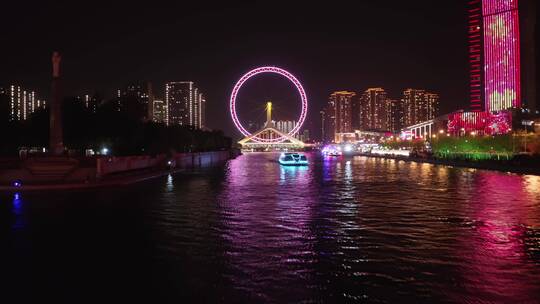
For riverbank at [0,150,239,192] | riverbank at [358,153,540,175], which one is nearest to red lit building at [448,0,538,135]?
riverbank at [358,153,540,175]

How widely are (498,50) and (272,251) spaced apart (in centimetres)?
19599

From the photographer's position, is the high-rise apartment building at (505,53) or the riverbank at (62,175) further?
the high-rise apartment building at (505,53)

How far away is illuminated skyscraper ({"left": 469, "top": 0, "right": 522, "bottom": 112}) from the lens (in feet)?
598

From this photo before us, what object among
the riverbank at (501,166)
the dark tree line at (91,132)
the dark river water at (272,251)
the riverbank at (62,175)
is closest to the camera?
the dark river water at (272,251)

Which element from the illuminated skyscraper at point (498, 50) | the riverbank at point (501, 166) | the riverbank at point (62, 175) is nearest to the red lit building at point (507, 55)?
the illuminated skyscraper at point (498, 50)

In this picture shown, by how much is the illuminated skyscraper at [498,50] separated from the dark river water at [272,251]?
580 ft

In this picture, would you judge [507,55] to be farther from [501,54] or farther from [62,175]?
[62,175]

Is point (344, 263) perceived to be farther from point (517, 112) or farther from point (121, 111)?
point (517, 112)

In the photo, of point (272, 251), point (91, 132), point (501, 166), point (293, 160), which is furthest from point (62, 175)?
point (501, 166)

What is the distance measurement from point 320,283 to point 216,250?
3458 mm

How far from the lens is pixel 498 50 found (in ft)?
619

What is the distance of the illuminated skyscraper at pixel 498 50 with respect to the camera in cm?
18225

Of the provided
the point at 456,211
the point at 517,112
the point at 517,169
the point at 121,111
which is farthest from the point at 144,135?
the point at 517,112

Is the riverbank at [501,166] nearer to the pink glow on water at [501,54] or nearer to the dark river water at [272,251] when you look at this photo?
the dark river water at [272,251]
